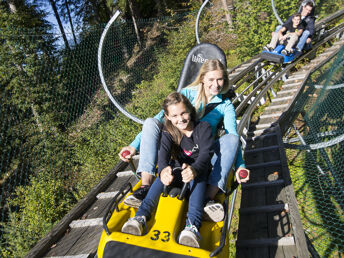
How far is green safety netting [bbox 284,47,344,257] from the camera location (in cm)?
353

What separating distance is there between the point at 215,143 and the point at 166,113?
0.51 m

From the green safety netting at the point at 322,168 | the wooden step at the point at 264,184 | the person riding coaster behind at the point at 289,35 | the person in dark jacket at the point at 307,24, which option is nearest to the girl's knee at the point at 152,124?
the wooden step at the point at 264,184

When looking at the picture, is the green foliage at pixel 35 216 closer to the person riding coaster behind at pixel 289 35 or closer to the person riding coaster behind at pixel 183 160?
the person riding coaster behind at pixel 183 160

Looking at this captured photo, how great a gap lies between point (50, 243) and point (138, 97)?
13.1 ft

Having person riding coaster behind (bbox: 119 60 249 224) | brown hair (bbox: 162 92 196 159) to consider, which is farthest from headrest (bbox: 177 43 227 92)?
brown hair (bbox: 162 92 196 159)

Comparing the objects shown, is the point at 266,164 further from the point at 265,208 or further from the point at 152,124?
the point at 152,124

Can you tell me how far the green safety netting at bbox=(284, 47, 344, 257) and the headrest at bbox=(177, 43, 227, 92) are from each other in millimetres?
1695

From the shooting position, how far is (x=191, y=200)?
6.25 ft

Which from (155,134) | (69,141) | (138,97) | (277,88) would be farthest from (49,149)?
(277,88)

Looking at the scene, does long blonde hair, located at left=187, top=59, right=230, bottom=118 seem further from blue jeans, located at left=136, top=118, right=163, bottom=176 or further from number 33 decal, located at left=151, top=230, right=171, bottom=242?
number 33 decal, located at left=151, top=230, right=171, bottom=242

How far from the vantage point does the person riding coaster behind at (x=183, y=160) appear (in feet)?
5.84

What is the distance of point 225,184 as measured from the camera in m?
2.07

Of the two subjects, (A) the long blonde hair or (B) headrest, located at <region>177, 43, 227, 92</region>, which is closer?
(A) the long blonde hair

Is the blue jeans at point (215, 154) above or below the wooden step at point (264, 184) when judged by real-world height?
above
